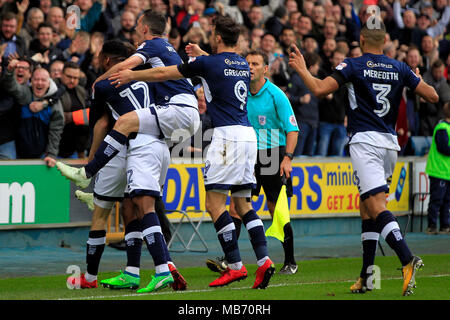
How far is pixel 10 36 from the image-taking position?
14883 mm

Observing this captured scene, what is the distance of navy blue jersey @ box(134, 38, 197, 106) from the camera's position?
8.90 metres

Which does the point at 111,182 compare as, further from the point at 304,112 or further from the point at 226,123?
the point at 304,112

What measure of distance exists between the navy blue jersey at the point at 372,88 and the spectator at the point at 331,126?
927cm

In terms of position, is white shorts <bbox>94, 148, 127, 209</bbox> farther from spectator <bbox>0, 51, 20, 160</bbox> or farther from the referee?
spectator <bbox>0, 51, 20, 160</bbox>

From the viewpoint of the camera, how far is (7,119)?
13648 millimetres

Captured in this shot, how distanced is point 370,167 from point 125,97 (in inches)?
103

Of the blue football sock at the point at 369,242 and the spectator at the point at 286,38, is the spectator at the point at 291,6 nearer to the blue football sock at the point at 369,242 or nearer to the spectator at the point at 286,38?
the spectator at the point at 286,38

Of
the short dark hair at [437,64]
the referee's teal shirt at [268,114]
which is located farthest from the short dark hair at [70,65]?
the short dark hair at [437,64]

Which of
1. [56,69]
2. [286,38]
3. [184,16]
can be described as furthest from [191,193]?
[286,38]

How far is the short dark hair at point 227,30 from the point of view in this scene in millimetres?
9031

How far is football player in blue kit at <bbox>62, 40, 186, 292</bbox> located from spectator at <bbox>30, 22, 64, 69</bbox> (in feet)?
19.9

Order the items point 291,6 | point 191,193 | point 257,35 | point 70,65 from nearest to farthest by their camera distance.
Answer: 1. point 70,65
2. point 191,193
3. point 257,35
4. point 291,6

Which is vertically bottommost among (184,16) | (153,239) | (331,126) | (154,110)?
(153,239)

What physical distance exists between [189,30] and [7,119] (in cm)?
519
